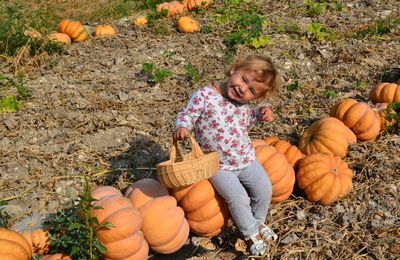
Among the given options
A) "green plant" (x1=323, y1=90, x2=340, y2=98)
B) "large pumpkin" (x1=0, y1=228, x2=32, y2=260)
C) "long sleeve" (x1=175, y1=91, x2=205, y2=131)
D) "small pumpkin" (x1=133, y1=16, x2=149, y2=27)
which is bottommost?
"small pumpkin" (x1=133, y1=16, x2=149, y2=27)

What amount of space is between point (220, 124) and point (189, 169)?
53cm

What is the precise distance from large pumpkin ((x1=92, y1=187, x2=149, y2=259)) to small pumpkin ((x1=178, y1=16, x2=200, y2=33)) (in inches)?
186

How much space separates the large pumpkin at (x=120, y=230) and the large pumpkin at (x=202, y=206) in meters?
0.43

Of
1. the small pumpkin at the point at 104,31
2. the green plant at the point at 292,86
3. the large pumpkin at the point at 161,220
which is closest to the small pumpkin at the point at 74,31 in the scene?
the small pumpkin at the point at 104,31

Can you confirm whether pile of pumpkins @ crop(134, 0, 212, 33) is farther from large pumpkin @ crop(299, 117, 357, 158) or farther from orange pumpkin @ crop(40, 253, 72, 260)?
orange pumpkin @ crop(40, 253, 72, 260)

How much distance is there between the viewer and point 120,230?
332cm

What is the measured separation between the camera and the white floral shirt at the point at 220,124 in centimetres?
372

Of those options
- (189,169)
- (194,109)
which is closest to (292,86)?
(194,109)

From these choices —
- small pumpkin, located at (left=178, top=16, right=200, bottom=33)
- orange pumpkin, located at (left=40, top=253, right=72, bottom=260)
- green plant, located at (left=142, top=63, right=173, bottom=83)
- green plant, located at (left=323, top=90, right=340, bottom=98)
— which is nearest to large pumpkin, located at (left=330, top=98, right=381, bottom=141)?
green plant, located at (left=323, top=90, right=340, bottom=98)

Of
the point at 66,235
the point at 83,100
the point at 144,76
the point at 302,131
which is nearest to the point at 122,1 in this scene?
the point at 144,76

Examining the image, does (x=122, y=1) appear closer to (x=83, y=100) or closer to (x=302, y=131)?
(x=83, y=100)

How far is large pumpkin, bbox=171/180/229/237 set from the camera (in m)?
3.75

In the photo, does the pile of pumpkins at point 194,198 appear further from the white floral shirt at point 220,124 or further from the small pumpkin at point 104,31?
the small pumpkin at point 104,31

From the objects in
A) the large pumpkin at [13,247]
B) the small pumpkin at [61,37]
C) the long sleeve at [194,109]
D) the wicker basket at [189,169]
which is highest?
the long sleeve at [194,109]
